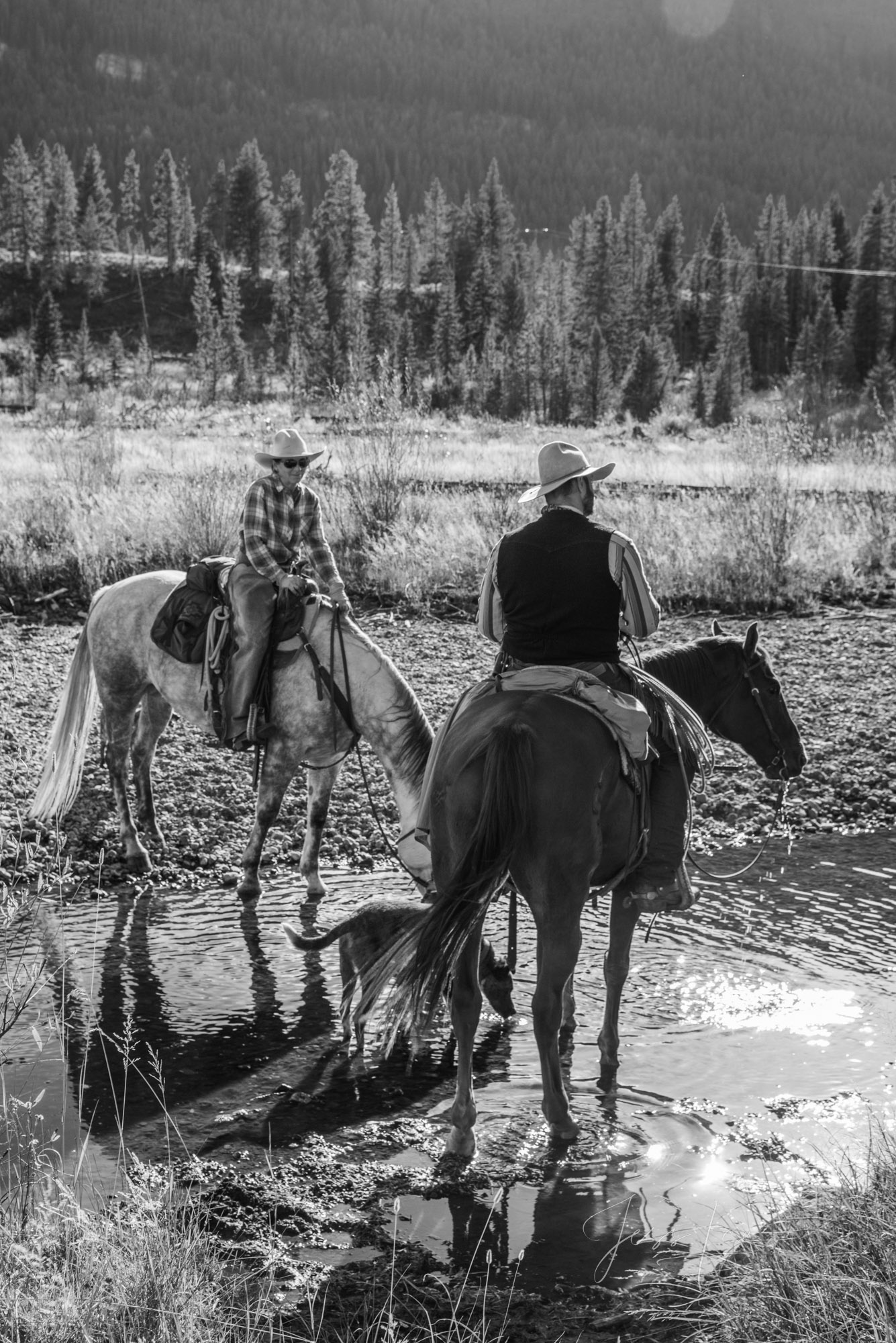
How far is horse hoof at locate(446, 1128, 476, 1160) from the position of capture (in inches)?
190

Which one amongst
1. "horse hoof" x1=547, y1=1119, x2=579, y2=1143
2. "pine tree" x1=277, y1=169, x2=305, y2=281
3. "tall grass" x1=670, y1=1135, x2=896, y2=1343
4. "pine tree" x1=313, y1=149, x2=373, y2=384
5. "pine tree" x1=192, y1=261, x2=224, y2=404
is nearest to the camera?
"tall grass" x1=670, y1=1135, x2=896, y2=1343

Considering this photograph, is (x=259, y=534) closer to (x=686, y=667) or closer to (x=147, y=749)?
(x=147, y=749)

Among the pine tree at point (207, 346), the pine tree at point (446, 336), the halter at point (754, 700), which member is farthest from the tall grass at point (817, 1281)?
the pine tree at point (446, 336)

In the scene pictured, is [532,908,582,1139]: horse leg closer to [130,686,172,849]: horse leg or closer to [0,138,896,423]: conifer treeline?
[130,686,172,849]: horse leg

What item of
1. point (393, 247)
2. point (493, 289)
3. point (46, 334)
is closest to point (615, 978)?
point (46, 334)

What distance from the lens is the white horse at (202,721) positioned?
7121mm

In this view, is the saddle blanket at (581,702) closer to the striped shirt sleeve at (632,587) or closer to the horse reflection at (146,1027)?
the striped shirt sleeve at (632,587)

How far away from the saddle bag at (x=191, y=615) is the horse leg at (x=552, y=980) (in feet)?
11.9

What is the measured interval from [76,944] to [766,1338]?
4592 mm

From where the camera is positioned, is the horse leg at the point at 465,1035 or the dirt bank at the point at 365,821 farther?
the horse leg at the point at 465,1035

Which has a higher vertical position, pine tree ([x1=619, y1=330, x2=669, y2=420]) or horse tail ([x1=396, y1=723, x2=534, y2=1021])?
pine tree ([x1=619, y1=330, x2=669, y2=420])

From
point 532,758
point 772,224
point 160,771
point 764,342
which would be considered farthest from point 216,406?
point 772,224

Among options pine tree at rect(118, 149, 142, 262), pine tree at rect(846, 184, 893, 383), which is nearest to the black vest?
pine tree at rect(846, 184, 893, 383)

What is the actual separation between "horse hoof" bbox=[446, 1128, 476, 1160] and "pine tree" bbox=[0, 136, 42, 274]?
12050cm
